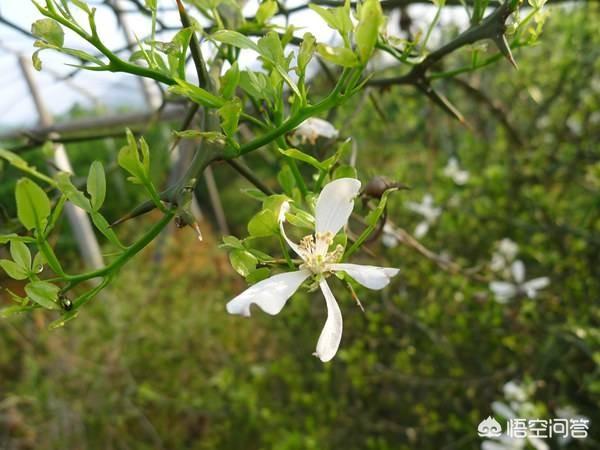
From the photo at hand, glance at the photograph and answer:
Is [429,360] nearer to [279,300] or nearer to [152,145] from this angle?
[279,300]

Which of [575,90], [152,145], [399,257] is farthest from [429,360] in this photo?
[152,145]

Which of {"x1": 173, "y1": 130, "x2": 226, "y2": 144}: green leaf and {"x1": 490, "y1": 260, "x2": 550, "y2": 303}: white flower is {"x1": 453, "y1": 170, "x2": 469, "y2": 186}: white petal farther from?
{"x1": 173, "y1": 130, "x2": 226, "y2": 144}: green leaf

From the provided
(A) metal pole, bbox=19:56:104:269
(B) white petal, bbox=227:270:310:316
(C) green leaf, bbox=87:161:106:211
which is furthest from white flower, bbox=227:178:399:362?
(A) metal pole, bbox=19:56:104:269

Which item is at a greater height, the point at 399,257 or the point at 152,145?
the point at 152,145

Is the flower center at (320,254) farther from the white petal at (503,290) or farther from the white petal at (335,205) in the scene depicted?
the white petal at (503,290)

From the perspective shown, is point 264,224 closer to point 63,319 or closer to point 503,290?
point 63,319

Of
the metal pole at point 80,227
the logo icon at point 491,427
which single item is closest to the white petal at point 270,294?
the logo icon at point 491,427
